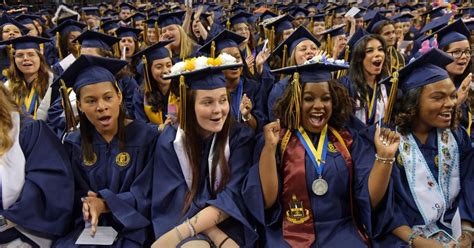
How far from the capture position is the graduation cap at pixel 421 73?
2.39m

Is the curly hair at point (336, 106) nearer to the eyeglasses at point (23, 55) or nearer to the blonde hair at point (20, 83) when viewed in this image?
the blonde hair at point (20, 83)

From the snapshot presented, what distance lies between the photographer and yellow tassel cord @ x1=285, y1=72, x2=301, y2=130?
7.88ft

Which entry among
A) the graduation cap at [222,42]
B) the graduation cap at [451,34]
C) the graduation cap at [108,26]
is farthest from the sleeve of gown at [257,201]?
the graduation cap at [108,26]

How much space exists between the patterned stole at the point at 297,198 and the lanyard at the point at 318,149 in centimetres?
4

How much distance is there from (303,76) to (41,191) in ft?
5.61

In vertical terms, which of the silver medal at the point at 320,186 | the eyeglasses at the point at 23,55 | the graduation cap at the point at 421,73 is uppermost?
the eyeglasses at the point at 23,55

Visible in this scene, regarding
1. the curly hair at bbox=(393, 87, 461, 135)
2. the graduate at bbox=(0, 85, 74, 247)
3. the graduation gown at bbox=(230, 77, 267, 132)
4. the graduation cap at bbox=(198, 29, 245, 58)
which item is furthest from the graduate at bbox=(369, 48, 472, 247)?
the graduation cap at bbox=(198, 29, 245, 58)

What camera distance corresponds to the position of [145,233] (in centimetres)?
254

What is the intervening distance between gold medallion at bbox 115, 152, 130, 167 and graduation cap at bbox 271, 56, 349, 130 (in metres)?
1.07

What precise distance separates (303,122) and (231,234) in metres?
0.81

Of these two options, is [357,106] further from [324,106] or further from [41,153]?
[41,153]

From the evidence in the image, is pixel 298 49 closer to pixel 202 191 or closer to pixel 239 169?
pixel 239 169

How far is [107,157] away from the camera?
261 cm

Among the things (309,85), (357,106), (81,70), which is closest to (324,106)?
(309,85)
